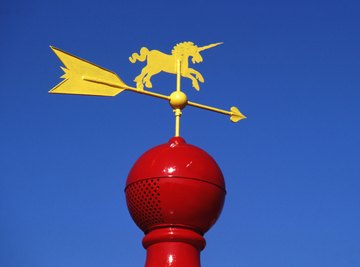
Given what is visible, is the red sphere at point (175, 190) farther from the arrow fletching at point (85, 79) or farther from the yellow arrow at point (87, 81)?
the arrow fletching at point (85, 79)

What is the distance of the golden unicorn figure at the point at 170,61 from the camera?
22.0 feet

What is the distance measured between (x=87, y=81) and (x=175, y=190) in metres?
1.85

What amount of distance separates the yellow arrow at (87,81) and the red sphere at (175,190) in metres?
0.90

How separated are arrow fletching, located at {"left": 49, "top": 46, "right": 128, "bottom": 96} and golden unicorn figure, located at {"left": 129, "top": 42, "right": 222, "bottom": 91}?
0.30 meters

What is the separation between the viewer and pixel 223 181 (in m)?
6.16

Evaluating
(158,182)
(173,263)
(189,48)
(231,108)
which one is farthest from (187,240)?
(189,48)

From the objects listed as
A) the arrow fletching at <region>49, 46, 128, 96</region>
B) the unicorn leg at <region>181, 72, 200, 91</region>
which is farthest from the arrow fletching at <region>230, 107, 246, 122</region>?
the arrow fletching at <region>49, 46, 128, 96</region>

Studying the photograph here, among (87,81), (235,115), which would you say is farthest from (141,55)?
(235,115)

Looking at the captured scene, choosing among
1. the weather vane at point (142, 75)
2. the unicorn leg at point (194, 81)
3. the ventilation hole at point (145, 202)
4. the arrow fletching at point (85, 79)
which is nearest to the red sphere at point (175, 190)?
the ventilation hole at point (145, 202)

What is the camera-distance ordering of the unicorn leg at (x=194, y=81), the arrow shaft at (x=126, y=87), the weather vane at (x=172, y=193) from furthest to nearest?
the unicorn leg at (x=194, y=81)
the arrow shaft at (x=126, y=87)
the weather vane at (x=172, y=193)

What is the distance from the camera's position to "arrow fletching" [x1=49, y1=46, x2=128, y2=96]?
20.9 feet

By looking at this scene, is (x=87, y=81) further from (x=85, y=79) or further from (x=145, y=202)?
(x=145, y=202)

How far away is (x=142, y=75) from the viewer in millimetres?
→ 6719

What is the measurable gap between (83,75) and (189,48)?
148cm
